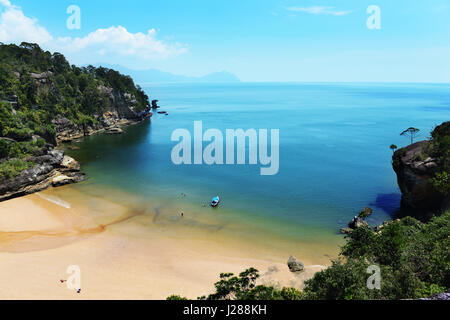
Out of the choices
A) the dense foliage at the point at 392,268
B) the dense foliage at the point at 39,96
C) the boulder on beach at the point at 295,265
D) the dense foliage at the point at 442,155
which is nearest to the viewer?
the dense foliage at the point at 392,268

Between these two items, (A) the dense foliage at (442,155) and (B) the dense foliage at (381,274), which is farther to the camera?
(A) the dense foliage at (442,155)

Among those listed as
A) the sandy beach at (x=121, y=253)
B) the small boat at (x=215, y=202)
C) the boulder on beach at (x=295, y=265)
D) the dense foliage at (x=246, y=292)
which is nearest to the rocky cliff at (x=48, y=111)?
the sandy beach at (x=121, y=253)

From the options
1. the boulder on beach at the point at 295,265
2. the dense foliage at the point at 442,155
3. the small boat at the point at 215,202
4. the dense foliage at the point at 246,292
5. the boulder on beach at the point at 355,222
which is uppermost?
the dense foliage at the point at 442,155

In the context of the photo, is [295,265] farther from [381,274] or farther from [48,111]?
[48,111]

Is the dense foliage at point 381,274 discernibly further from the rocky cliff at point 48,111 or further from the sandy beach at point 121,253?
the rocky cliff at point 48,111

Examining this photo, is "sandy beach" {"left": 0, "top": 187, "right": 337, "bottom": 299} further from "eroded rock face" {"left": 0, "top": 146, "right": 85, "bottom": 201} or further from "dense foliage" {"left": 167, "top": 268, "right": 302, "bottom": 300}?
"dense foliage" {"left": 167, "top": 268, "right": 302, "bottom": 300}

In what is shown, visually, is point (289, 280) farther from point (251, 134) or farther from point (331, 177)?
point (251, 134)

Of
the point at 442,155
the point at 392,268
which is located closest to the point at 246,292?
the point at 392,268
